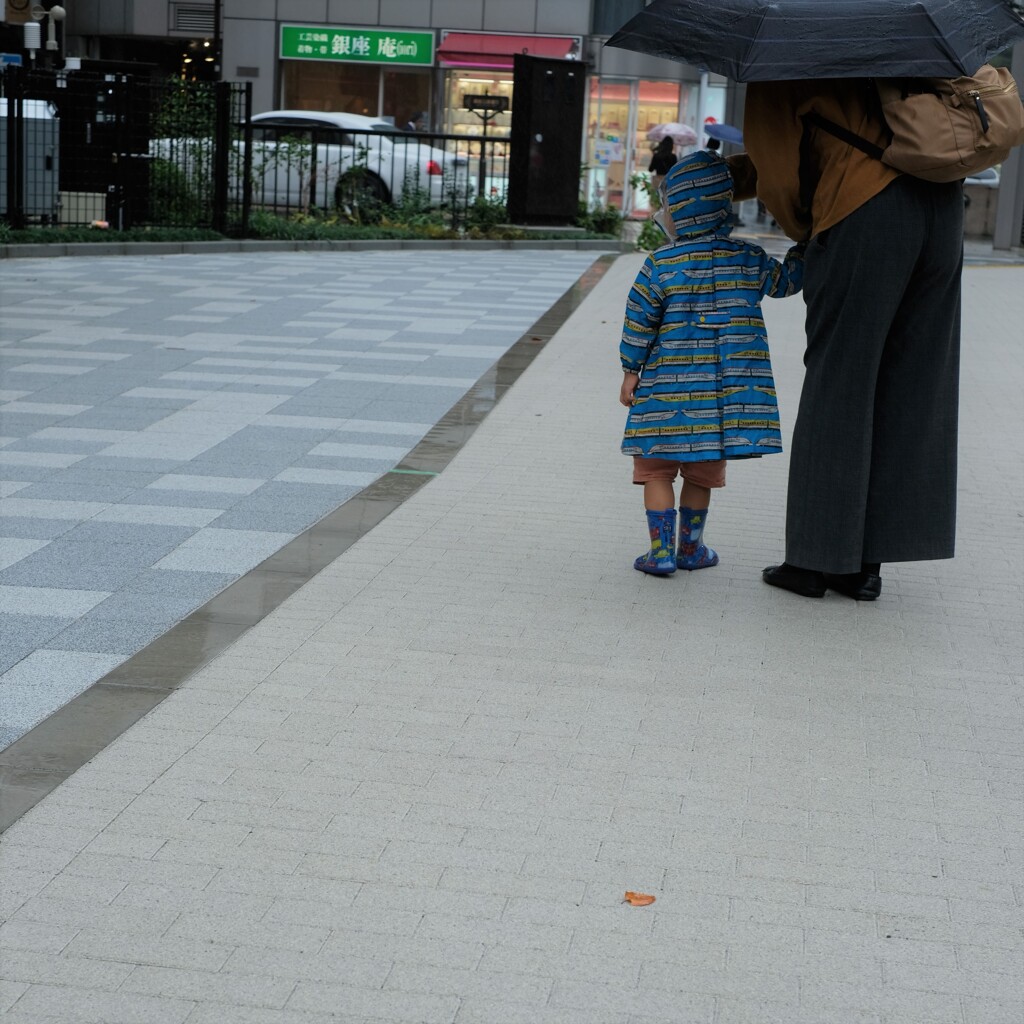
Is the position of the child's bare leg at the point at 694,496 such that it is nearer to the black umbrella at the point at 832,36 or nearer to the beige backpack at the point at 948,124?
the beige backpack at the point at 948,124

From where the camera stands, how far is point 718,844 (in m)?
3.27

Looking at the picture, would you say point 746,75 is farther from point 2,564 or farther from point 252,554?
point 2,564

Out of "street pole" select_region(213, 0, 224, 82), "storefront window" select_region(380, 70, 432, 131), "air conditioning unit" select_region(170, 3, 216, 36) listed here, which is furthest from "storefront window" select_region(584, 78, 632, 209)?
"air conditioning unit" select_region(170, 3, 216, 36)

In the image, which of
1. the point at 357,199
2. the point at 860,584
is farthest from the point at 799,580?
the point at 357,199

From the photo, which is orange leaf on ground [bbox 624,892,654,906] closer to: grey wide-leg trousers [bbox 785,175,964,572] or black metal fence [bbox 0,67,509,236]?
grey wide-leg trousers [bbox 785,175,964,572]

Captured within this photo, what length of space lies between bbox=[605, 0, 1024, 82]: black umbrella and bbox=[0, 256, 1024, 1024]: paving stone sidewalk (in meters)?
1.66

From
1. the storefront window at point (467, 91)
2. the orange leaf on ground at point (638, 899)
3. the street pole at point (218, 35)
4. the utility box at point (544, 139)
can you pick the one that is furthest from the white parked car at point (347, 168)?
the orange leaf on ground at point (638, 899)

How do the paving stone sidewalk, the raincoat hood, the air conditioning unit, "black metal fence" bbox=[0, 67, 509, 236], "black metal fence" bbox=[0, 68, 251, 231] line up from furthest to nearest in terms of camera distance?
1. the air conditioning unit
2. "black metal fence" bbox=[0, 67, 509, 236]
3. "black metal fence" bbox=[0, 68, 251, 231]
4. the raincoat hood
5. the paving stone sidewalk

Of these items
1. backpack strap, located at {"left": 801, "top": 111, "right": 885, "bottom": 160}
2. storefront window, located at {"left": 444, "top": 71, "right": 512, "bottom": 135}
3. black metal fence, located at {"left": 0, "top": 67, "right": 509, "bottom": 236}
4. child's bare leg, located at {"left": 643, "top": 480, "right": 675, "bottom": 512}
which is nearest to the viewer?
backpack strap, located at {"left": 801, "top": 111, "right": 885, "bottom": 160}

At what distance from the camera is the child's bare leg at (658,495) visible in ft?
17.3

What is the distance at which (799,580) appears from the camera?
5.23 metres

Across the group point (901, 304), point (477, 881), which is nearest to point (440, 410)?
point (901, 304)

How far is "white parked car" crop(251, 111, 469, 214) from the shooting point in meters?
20.2

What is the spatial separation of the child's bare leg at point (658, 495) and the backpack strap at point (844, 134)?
1230mm
